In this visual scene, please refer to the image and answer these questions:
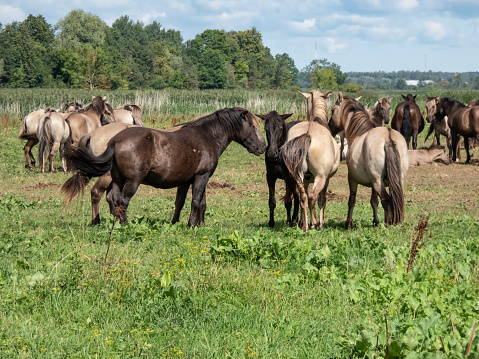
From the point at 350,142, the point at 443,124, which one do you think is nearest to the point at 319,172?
the point at 350,142

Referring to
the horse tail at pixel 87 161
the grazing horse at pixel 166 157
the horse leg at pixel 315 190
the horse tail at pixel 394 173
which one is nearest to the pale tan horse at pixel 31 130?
the grazing horse at pixel 166 157

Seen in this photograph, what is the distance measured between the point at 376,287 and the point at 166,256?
257cm

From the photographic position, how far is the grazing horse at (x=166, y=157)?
27.8ft

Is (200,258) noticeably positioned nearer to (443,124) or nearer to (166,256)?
(166,256)

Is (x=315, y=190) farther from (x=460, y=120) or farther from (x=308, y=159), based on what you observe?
(x=460, y=120)

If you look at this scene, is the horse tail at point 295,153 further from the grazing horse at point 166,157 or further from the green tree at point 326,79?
the green tree at point 326,79

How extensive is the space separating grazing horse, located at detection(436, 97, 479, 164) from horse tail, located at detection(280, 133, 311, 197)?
14.9m

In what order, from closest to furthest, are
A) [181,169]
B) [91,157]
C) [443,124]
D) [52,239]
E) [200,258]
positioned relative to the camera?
[200,258] → [52,239] → [91,157] → [181,169] → [443,124]

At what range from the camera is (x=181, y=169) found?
29.6ft

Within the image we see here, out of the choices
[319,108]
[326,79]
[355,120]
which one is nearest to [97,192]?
[319,108]

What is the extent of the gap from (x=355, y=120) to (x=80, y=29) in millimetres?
104615

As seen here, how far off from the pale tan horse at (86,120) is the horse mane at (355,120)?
9.53 m

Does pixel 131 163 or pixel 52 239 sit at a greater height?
pixel 131 163

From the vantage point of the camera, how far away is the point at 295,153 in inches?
356
